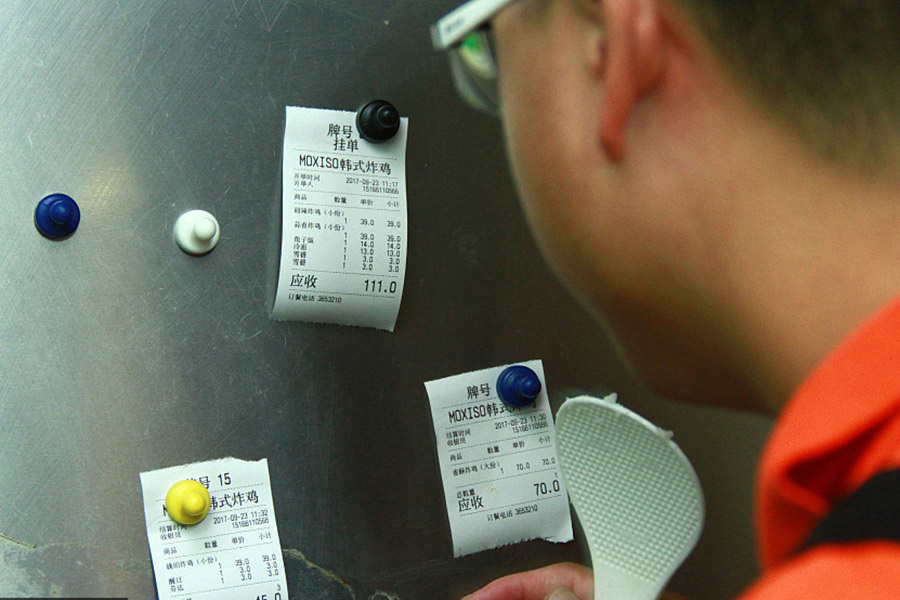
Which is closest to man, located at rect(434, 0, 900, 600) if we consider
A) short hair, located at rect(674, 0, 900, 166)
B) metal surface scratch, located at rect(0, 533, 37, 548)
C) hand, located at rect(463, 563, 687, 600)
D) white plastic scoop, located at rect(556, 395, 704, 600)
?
short hair, located at rect(674, 0, 900, 166)

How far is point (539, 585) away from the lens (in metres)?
0.75

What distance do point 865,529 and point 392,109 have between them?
495 millimetres

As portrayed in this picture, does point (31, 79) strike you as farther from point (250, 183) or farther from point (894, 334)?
point (894, 334)

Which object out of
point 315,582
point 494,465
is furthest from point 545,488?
point 315,582

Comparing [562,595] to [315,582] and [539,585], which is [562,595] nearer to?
[539,585]

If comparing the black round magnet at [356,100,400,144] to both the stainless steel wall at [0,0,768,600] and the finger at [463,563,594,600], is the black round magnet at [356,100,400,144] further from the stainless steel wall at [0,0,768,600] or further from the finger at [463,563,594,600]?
the finger at [463,563,594,600]

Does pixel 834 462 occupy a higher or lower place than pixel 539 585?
higher

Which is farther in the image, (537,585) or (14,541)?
(537,585)

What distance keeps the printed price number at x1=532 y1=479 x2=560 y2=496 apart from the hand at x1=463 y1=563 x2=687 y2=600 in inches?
2.5

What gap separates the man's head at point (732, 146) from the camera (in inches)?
15.5

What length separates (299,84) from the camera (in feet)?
2.31

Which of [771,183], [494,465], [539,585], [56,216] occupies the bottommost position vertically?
[539,585]

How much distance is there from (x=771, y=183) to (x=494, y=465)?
432 millimetres

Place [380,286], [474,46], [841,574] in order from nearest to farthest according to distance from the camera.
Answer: [841,574], [474,46], [380,286]
